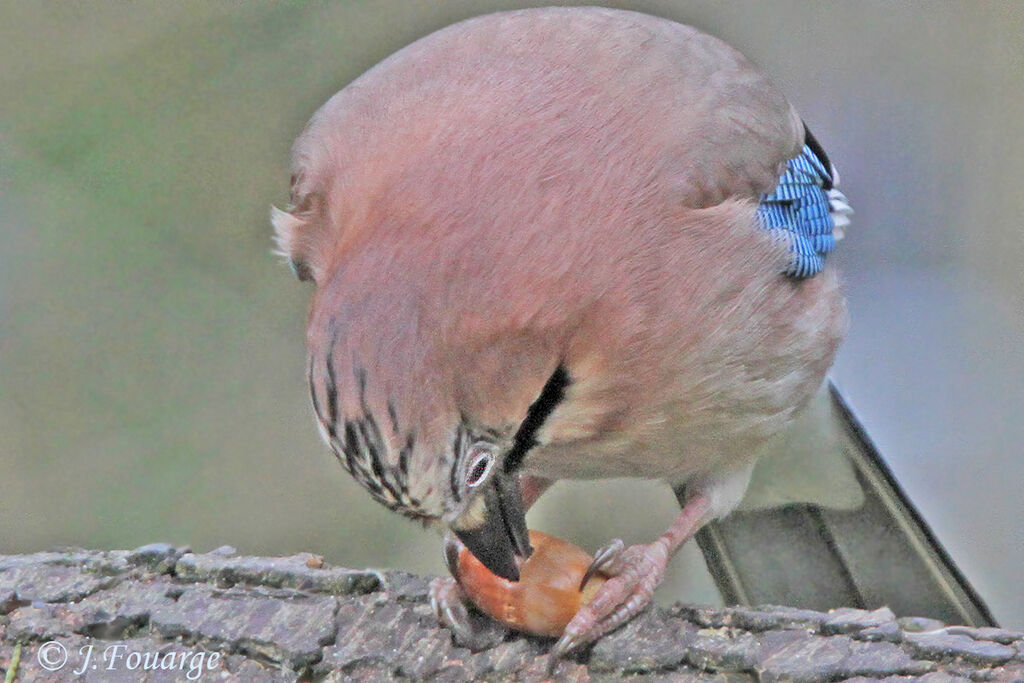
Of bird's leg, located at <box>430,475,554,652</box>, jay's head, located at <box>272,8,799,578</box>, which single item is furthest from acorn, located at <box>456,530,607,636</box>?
jay's head, located at <box>272,8,799,578</box>

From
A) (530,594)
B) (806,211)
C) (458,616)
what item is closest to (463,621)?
(458,616)

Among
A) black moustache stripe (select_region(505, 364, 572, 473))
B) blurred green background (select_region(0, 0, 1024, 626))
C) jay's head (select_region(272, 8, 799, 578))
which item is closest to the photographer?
jay's head (select_region(272, 8, 799, 578))

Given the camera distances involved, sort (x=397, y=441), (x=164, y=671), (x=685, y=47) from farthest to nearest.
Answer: (x=685, y=47) → (x=164, y=671) → (x=397, y=441)

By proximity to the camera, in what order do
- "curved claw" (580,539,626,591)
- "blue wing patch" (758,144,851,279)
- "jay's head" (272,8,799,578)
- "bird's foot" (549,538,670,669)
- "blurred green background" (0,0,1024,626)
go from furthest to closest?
"blurred green background" (0,0,1024,626) < "blue wing patch" (758,144,851,279) < "curved claw" (580,539,626,591) < "bird's foot" (549,538,670,669) < "jay's head" (272,8,799,578)

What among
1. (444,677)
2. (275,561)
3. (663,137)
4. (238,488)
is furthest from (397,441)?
(238,488)

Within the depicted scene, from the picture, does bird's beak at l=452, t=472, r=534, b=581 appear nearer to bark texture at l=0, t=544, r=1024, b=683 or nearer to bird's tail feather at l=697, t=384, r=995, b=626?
bark texture at l=0, t=544, r=1024, b=683

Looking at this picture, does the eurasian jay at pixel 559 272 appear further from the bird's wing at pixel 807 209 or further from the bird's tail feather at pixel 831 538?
the bird's tail feather at pixel 831 538

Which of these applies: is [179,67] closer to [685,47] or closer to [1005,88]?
[685,47]
